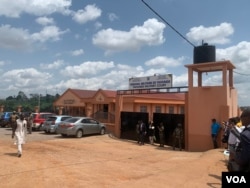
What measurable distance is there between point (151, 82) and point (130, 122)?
11.2ft

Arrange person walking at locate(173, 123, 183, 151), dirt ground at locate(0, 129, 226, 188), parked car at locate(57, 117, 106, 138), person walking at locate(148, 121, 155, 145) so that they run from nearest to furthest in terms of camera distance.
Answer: dirt ground at locate(0, 129, 226, 188), person walking at locate(173, 123, 183, 151), person walking at locate(148, 121, 155, 145), parked car at locate(57, 117, 106, 138)

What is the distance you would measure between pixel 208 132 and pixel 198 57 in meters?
4.38

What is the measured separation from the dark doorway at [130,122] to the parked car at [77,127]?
2.35 m

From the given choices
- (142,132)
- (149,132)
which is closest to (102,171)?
(142,132)

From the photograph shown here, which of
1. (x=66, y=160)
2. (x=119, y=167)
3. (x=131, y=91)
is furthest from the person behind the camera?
(x=131, y=91)

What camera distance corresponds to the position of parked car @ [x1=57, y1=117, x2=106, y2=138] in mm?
22530

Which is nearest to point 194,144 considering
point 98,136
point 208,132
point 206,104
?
point 208,132

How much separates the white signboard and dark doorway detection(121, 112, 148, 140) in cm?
194

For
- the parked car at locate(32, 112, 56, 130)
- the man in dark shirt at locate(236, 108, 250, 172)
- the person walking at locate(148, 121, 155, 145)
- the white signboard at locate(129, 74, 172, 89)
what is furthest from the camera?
the parked car at locate(32, 112, 56, 130)

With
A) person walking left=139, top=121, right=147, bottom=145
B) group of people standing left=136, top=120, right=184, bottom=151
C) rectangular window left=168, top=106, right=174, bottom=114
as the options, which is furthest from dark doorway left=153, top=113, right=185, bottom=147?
rectangular window left=168, top=106, right=174, bottom=114

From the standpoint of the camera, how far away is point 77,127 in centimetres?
2283

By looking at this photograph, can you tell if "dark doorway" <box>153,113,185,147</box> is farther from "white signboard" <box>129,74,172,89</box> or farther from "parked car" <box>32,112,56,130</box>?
"parked car" <box>32,112,56,130</box>

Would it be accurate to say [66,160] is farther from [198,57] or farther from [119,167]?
[198,57]

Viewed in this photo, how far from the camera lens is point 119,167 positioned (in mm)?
11438
